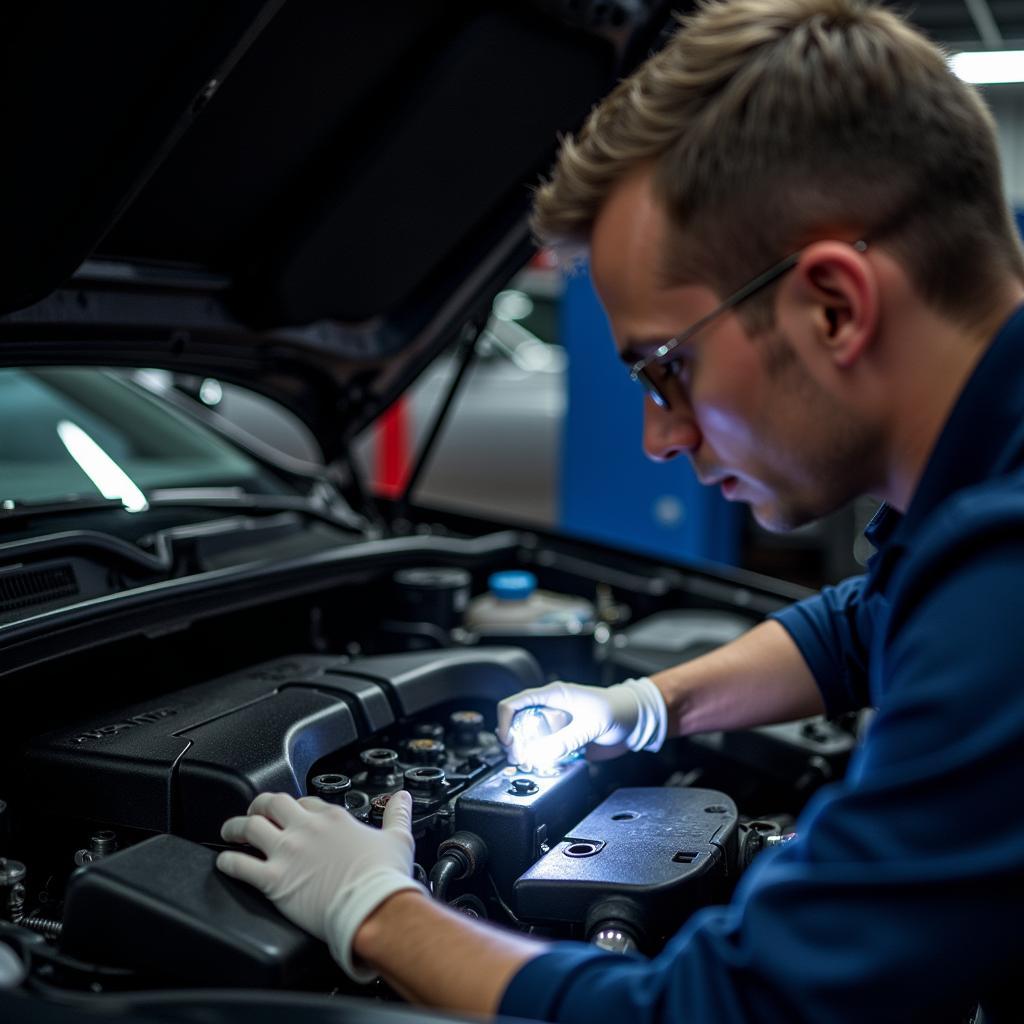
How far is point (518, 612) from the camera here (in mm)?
1854

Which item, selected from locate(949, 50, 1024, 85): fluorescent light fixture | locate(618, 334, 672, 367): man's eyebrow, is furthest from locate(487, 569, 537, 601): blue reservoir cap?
locate(949, 50, 1024, 85): fluorescent light fixture

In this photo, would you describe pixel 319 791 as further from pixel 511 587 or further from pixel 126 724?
pixel 511 587

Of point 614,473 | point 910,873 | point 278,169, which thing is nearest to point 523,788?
point 910,873

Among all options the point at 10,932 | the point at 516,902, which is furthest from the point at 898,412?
the point at 10,932

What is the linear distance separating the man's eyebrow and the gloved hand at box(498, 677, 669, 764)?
1.55ft

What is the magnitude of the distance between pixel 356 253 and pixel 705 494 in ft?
10.0

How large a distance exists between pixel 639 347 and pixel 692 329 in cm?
7

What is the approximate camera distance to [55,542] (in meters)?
1.38

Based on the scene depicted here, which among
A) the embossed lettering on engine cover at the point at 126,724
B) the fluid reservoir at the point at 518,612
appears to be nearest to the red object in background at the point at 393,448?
the fluid reservoir at the point at 518,612

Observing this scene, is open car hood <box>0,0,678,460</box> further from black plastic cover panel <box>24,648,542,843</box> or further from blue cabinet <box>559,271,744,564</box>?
blue cabinet <box>559,271,744,564</box>

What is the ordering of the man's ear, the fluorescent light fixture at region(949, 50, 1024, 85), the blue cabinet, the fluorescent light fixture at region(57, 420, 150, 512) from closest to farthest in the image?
1. the man's ear
2. the fluorescent light fixture at region(57, 420, 150, 512)
3. the blue cabinet
4. the fluorescent light fixture at region(949, 50, 1024, 85)

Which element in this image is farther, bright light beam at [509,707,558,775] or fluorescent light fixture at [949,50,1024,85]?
fluorescent light fixture at [949,50,1024,85]

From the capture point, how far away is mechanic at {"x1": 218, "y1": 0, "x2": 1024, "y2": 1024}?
27.7 inches

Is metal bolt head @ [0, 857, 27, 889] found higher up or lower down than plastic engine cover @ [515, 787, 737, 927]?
higher up
